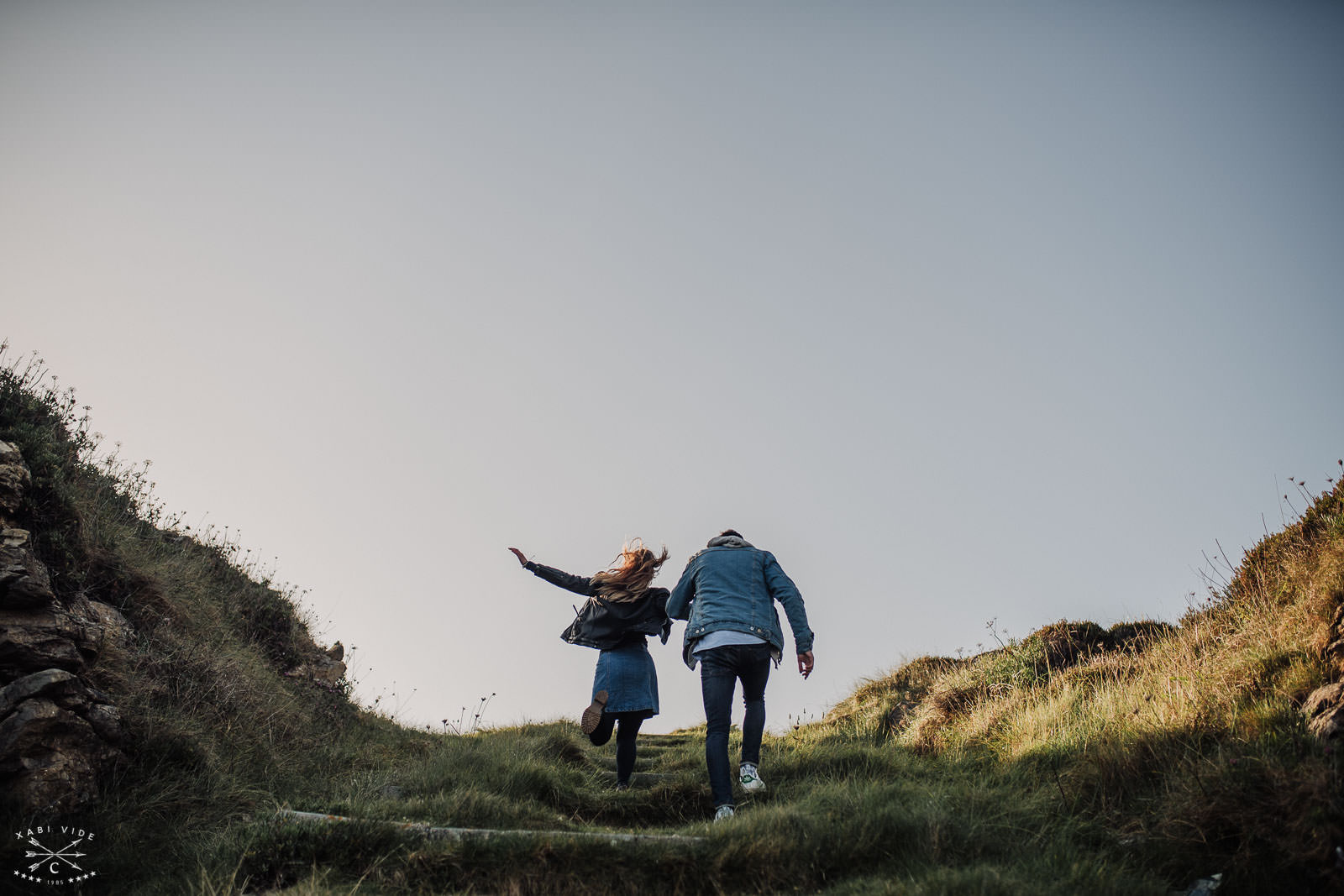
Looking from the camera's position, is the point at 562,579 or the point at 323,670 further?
the point at 323,670

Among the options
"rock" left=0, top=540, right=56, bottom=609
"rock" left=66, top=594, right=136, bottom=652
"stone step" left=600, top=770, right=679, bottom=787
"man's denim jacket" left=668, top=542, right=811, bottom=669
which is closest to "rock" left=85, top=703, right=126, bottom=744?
"rock" left=66, top=594, right=136, bottom=652

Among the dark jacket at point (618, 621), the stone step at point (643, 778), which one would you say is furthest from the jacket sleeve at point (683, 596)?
the stone step at point (643, 778)

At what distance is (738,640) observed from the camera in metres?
5.47

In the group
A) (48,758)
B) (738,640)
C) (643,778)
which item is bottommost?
(643,778)

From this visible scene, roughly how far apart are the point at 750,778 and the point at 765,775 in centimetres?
88

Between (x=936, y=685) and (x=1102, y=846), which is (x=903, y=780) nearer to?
(x=1102, y=846)

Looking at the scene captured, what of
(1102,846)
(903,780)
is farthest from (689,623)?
(1102,846)

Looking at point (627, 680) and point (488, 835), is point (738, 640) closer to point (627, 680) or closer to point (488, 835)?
point (627, 680)

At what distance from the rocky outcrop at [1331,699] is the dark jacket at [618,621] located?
4677 millimetres

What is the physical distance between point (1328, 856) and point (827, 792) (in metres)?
2.52

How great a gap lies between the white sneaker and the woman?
1.33m

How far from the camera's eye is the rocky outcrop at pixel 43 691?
418 centimetres

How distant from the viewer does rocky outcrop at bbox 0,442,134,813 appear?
4176 mm

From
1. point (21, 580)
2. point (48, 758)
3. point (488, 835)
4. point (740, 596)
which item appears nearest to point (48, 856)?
point (48, 758)
